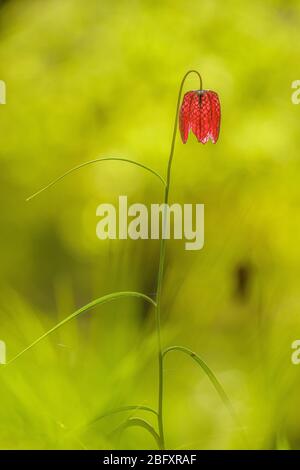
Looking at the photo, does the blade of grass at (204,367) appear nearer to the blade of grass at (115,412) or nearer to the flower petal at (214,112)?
the blade of grass at (115,412)

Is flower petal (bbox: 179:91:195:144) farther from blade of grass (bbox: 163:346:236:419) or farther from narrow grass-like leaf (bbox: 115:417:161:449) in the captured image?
narrow grass-like leaf (bbox: 115:417:161:449)

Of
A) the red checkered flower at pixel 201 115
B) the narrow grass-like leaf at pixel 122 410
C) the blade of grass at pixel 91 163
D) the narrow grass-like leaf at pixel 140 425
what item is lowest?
the narrow grass-like leaf at pixel 140 425

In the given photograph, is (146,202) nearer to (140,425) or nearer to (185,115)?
(185,115)

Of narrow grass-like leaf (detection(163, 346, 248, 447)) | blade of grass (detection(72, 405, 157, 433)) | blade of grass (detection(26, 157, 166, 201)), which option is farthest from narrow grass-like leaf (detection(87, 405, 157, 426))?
blade of grass (detection(26, 157, 166, 201))

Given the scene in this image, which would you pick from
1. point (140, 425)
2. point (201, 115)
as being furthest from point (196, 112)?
point (140, 425)

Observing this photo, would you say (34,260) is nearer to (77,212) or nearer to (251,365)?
(77,212)

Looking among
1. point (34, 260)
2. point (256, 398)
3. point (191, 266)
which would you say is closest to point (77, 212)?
point (34, 260)

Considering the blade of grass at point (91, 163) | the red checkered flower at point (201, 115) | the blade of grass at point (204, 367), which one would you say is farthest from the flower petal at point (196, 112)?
the blade of grass at point (204, 367)
